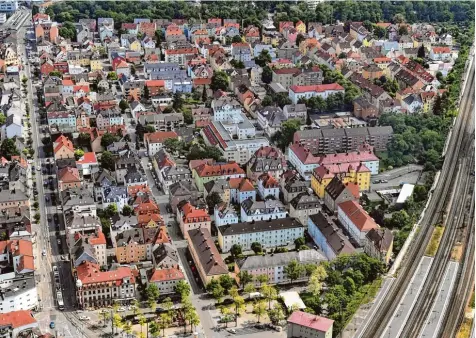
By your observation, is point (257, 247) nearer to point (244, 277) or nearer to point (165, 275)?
point (244, 277)

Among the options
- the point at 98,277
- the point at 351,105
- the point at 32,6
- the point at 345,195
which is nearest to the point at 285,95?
the point at 351,105

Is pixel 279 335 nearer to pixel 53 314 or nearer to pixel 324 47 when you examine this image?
pixel 53 314

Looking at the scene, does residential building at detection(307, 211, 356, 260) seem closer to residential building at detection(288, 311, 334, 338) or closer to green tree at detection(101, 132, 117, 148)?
residential building at detection(288, 311, 334, 338)

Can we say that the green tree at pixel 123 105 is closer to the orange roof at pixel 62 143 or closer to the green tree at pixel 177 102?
the green tree at pixel 177 102

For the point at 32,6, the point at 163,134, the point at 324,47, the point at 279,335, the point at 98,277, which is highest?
the point at 32,6

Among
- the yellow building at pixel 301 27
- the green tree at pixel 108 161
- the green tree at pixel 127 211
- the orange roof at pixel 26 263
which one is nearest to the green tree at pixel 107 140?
the green tree at pixel 108 161

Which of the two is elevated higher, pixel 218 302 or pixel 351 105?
pixel 351 105

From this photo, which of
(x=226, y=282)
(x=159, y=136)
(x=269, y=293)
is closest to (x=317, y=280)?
(x=269, y=293)
